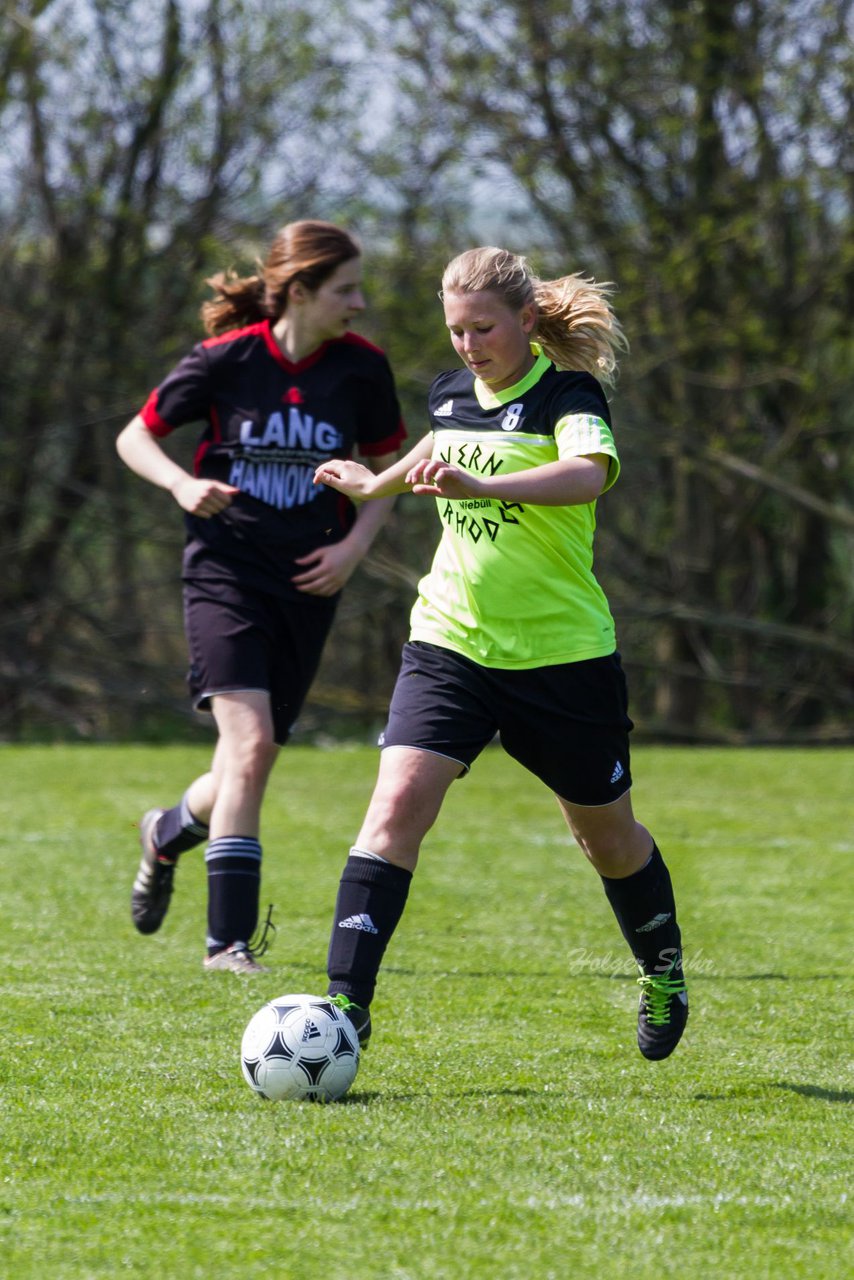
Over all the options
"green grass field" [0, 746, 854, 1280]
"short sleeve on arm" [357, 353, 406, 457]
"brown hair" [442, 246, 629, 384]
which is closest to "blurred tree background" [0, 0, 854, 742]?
"green grass field" [0, 746, 854, 1280]

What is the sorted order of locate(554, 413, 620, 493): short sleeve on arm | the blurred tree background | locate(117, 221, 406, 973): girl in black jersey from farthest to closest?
the blurred tree background → locate(117, 221, 406, 973): girl in black jersey → locate(554, 413, 620, 493): short sleeve on arm

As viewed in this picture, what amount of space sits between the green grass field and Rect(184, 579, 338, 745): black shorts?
2.70ft

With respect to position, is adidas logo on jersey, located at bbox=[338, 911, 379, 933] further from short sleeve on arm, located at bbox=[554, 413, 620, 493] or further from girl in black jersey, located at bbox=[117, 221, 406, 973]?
girl in black jersey, located at bbox=[117, 221, 406, 973]

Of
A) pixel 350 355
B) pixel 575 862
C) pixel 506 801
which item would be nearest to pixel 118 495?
pixel 506 801

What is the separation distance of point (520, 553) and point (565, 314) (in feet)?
1.97

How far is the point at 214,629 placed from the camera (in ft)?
15.9

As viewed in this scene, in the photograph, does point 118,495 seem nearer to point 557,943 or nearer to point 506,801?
point 506,801

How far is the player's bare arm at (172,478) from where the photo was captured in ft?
15.5

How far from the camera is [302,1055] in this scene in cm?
327

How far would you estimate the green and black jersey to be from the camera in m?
3.59

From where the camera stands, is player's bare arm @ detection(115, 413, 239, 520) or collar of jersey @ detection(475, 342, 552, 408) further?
player's bare arm @ detection(115, 413, 239, 520)

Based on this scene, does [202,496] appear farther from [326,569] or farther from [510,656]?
[510,656]

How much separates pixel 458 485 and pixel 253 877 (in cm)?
183

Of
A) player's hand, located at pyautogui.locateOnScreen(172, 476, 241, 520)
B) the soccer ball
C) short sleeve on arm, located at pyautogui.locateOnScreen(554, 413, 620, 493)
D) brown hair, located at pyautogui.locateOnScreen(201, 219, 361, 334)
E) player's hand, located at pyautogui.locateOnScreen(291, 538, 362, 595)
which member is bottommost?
the soccer ball
